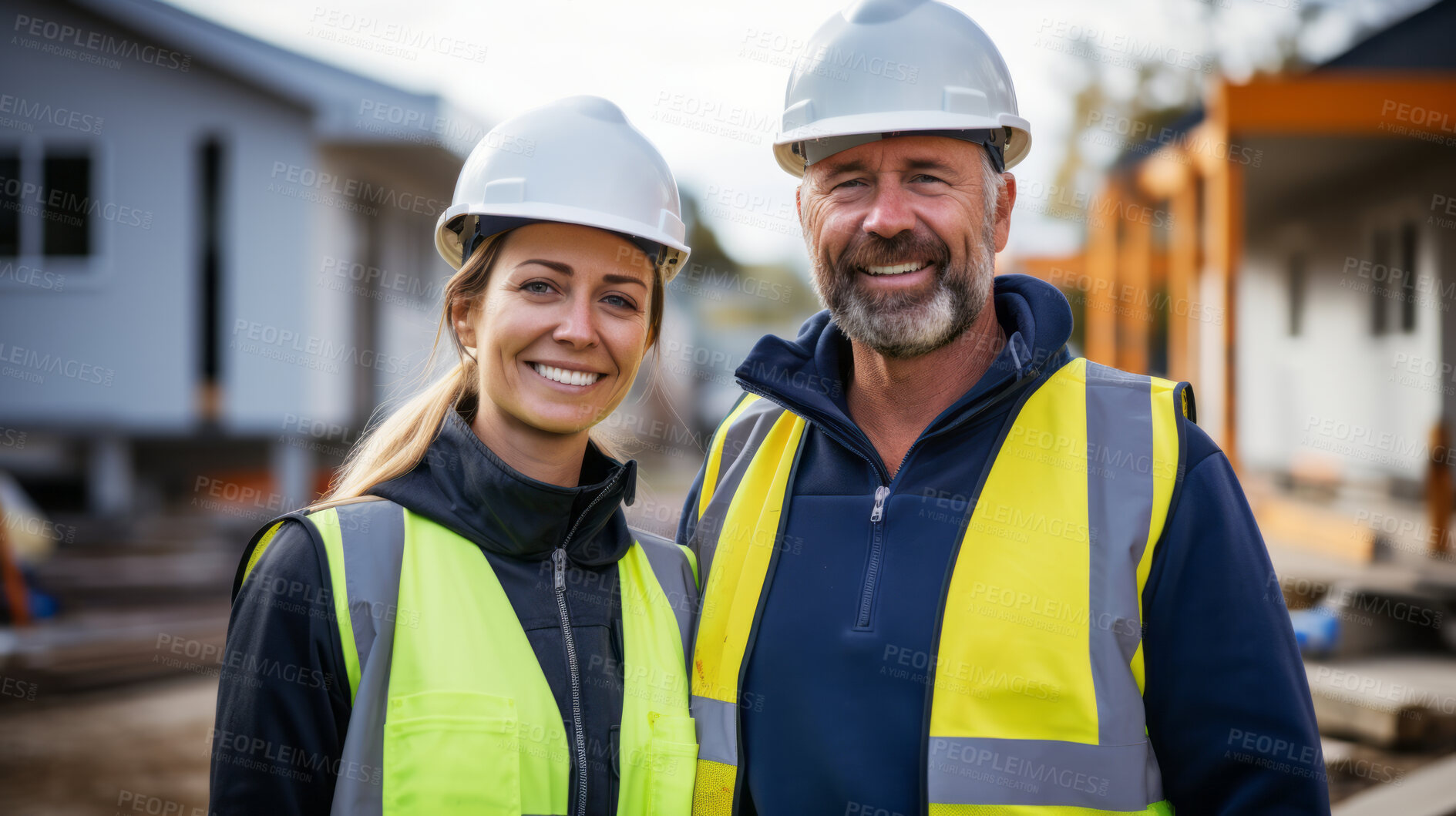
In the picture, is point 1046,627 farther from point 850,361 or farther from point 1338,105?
point 1338,105

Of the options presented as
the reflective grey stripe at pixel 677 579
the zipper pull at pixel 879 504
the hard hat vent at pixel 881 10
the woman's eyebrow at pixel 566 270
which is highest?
the hard hat vent at pixel 881 10

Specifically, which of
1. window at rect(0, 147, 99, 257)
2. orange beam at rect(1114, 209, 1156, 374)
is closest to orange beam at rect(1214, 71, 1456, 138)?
orange beam at rect(1114, 209, 1156, 374)

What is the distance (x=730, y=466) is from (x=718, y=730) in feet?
2.45

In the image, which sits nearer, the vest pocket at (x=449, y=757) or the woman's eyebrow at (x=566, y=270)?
the vest pocket at (x=449, y=757)

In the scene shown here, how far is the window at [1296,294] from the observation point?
12953 millimetres

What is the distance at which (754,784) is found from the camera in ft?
7.35

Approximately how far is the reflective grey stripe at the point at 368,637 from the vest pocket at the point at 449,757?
3 centimetres

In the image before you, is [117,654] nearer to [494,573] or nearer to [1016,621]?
[494,573]

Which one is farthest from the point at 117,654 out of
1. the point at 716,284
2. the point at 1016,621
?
the point at 716,284

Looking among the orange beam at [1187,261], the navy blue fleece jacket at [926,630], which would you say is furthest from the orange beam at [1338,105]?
the navy blue fleece jacket at [926,630]

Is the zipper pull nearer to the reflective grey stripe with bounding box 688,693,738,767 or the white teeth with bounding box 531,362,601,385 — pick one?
the reflective grey stripe with bounding box 688,693,738,767

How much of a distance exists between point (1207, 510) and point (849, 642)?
0.79 metres

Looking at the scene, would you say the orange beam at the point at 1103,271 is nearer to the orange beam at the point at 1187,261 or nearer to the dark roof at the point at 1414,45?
the orange beam at the point at 1187,261

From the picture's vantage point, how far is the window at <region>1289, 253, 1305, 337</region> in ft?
42.5
